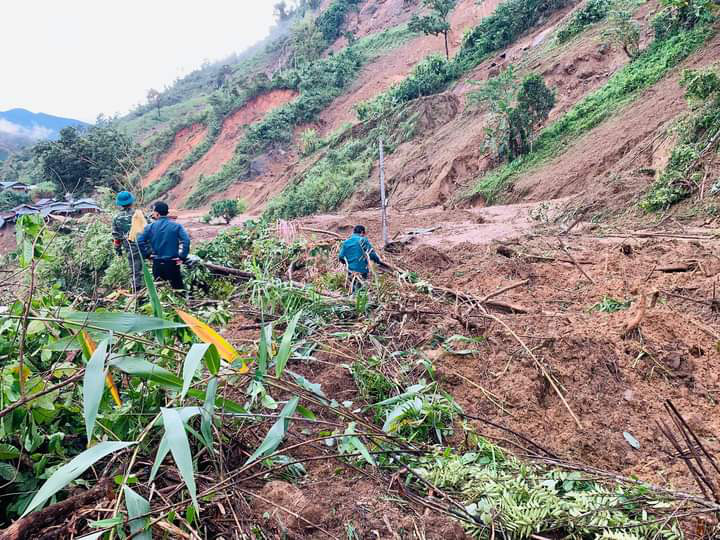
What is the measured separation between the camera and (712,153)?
6602 mm

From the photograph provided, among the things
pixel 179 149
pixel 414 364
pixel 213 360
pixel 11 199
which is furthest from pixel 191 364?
pixel 179 149

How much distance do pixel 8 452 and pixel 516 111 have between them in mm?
12493

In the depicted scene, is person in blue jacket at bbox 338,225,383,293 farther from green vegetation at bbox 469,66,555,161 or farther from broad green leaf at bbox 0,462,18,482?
green vegetation at bbox 469,66,555,161

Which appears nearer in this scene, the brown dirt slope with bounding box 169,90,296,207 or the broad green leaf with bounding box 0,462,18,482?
the broad green leaf with bounding box 0,462,18,482

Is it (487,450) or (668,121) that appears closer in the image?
(487,450)

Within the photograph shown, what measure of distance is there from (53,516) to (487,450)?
1694mm

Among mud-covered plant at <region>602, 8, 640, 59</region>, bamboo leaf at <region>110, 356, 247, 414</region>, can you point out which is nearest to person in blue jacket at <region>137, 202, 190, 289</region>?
bamboo leaf at <region>110, 356, 247, 414</region>

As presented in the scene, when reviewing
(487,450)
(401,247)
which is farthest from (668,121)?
(487,450)

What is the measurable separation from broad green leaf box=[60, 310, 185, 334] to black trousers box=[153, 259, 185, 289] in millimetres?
3475

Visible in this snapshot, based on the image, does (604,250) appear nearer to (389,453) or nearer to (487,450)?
(487,450)

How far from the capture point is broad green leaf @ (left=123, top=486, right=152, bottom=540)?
1296 millimetres

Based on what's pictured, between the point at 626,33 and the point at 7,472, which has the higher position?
the point at 626,33

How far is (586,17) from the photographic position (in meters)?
15.9

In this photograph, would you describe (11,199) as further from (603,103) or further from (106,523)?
(106,523)
